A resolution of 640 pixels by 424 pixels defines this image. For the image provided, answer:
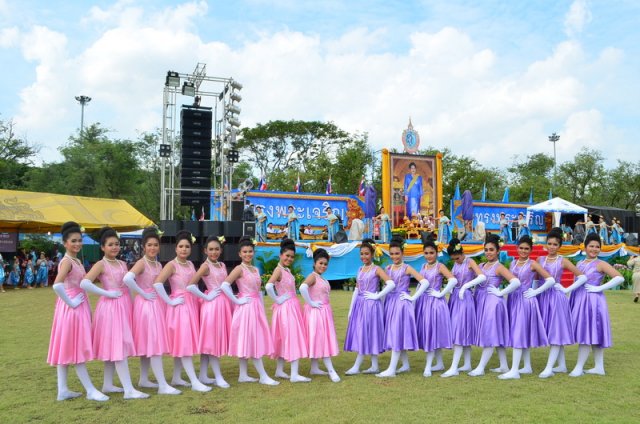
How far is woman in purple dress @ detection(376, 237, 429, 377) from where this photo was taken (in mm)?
6387

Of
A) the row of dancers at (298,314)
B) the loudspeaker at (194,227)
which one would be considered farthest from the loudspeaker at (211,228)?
the row of dancers at (298,314)

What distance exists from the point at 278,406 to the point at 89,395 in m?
1.79

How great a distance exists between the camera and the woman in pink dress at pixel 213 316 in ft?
19.3

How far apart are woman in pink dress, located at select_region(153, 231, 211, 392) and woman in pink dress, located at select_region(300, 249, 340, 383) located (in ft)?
3.84

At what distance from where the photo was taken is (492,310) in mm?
6438

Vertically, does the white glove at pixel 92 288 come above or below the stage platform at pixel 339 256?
above

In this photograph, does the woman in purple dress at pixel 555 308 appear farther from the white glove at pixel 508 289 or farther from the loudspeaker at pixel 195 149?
the loudspeaker at pixel 195 149

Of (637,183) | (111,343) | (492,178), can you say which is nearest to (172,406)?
(111,343)

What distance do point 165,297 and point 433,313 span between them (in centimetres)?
293

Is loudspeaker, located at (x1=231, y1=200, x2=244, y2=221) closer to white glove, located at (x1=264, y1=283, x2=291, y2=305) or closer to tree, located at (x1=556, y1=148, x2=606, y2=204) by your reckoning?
white glove, located at (x1=264, y1=283, x2=291, y2=305)

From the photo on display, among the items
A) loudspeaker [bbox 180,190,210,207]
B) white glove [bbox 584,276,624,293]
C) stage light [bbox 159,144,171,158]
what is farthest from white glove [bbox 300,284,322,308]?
stage light [bbox 159,144,171,158]

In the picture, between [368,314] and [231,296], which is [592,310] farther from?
[231,296]

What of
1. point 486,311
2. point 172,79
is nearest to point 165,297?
point 486,311

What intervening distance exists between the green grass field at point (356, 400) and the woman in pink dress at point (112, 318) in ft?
0.88
